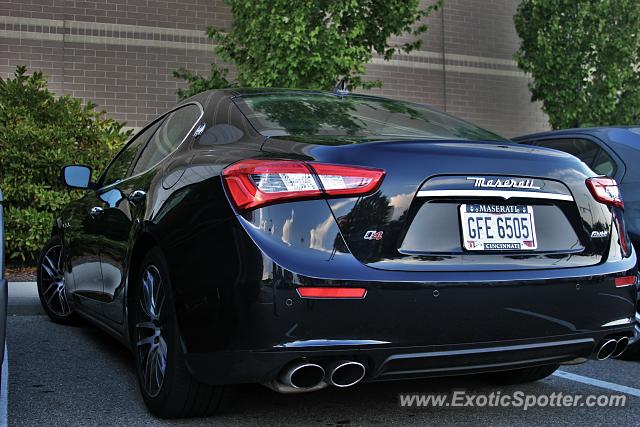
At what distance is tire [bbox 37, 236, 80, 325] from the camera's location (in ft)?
19.4

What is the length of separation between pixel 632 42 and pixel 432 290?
12.1 meters

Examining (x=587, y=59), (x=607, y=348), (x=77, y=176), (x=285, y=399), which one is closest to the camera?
(x=607, y=348)

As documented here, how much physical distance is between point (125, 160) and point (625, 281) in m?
3.04

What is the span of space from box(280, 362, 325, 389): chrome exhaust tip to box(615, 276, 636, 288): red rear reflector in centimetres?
137

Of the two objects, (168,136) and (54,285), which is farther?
(54,285)

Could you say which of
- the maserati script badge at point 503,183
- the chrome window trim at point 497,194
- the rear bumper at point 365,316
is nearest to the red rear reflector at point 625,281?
the rear bumper at point 365,316

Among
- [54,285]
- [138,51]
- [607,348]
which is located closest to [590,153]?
[607,348]

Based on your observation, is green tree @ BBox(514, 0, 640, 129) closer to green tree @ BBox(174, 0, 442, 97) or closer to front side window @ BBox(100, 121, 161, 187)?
green tree @ BBox(174, 0, 442, 97)

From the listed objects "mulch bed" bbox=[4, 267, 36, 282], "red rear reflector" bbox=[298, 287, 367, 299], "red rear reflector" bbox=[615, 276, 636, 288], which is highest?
"red rear reflector" bbox=[298, 287, 367, 299]

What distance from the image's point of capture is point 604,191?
3.48 m

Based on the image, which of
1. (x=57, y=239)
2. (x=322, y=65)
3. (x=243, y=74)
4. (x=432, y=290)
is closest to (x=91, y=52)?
(x=243, y=74)

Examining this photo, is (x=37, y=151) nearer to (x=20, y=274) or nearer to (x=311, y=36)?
(x=20, y=274)

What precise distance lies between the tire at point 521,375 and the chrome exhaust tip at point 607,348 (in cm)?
93

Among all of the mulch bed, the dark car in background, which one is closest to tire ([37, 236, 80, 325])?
the mulch bed
